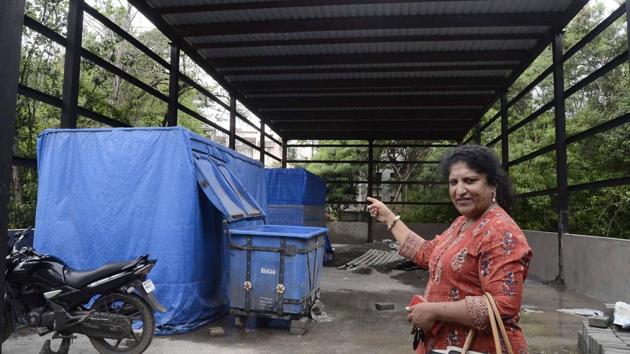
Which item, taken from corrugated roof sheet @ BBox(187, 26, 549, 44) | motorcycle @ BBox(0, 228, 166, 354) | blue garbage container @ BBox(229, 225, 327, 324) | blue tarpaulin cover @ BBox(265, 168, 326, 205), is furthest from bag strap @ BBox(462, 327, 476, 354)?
blue tarpaulin cover @ BBox(265, 168, 326, 205)

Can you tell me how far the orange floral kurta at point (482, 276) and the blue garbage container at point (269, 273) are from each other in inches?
125

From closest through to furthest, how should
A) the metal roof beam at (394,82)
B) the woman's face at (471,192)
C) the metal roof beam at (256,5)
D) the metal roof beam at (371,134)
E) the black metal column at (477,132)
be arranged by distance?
the woman's face at (471,192) → the metal roof beam at (256,5) → the metal roof beam at (394,82) → the black metal column at (477,132) → the metal roof beam at (371,134)

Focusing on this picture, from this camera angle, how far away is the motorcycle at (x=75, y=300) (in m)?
3.89

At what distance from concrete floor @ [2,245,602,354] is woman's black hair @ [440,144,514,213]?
304 centimetres

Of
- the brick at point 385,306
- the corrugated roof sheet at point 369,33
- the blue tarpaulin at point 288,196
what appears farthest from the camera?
the blue tarpaulin at point 288,196

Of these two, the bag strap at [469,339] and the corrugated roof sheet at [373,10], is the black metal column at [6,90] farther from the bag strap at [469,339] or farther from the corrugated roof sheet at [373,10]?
the corrugated roof sheet at [373,10]

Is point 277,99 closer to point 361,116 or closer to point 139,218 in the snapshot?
point 361,116

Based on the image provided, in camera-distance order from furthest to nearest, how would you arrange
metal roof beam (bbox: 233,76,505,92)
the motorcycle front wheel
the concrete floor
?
metal roof beam (bbox: 233,76,505,92)
the concrete floor
the motorcycle front wheel

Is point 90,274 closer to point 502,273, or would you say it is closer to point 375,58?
point 502,273

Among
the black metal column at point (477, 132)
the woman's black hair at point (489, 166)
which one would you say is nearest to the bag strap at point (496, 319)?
the woman's black hair at point (489, 166)

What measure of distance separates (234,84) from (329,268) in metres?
5.48

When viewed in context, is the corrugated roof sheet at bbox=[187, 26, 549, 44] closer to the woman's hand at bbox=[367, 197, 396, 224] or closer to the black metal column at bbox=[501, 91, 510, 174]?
the black metal column at bbox=[501, 91, 510, 174]

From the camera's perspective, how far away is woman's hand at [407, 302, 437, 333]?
1.69 metres

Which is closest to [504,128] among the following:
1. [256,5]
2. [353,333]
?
[256,5]
